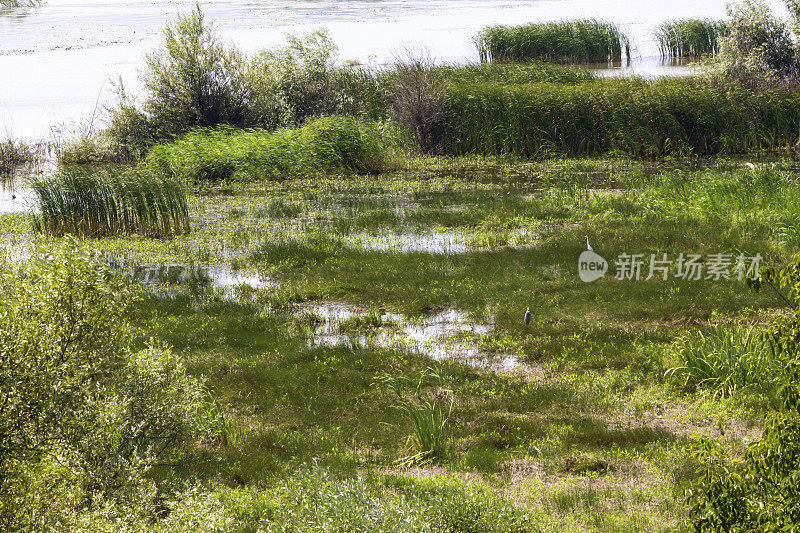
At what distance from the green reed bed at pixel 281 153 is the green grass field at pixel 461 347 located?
15.3 feet

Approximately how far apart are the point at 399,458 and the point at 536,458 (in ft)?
4.64

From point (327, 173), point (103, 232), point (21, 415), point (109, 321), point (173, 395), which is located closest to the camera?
point (21, 415)

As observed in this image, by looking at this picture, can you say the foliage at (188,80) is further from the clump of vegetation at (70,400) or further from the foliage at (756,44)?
the clump of vegetation at (70,400)

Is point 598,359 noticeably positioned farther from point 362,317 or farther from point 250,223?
point 250,223

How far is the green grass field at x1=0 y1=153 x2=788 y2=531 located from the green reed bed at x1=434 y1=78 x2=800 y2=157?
6008 millimetres

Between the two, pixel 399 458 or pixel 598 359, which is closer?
pixel 399 458

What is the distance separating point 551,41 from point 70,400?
4681cm

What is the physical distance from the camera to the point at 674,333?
443 inches

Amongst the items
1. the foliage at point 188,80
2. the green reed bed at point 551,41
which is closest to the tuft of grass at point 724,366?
the foliage at point 188,80

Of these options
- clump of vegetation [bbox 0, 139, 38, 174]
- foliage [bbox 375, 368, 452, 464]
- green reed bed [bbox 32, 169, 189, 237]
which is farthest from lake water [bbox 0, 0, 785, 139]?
foliage [bbox 375, 368, 452, 464]

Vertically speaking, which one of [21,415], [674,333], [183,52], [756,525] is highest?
[183,52]

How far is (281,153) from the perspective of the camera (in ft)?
88.7

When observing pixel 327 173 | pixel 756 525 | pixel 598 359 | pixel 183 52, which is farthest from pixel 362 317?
pixel 183 52

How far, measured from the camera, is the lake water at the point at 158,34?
42994 millimetres
